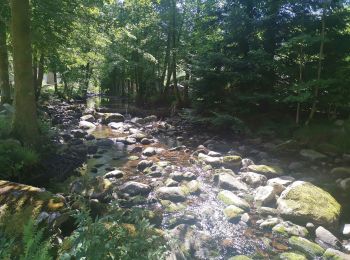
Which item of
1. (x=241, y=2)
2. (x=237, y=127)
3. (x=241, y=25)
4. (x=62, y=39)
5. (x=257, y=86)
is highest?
(x=241, y=2)

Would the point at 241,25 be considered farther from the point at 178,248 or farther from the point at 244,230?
the point at 178,248

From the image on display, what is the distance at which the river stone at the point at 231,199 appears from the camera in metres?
6.67

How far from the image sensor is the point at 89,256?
231cm

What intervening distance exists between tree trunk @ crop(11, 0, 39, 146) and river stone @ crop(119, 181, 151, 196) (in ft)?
9.53

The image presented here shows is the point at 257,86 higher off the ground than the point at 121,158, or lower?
higher

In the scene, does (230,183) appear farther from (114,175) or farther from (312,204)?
(114,175)

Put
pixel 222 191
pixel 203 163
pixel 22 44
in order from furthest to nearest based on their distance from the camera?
1. pixel 203 163
2. pixel 22 44
3. pixel 222 191

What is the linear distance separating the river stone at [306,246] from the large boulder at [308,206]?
717mm

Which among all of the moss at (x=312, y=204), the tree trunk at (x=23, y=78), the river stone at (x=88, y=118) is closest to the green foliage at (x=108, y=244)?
the moss at (x=312, y=204)

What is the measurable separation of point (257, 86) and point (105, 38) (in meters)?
6.67

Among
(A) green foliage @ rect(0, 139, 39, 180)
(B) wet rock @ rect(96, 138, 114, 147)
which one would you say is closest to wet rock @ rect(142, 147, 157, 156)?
(B) wet rock @ rect(96, 138, 114, 147)

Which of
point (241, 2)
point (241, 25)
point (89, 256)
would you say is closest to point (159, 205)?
point (89, 256)

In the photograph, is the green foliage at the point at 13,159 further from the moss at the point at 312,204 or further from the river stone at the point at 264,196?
the moss at the point at 312,204

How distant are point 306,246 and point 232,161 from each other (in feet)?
15.1
